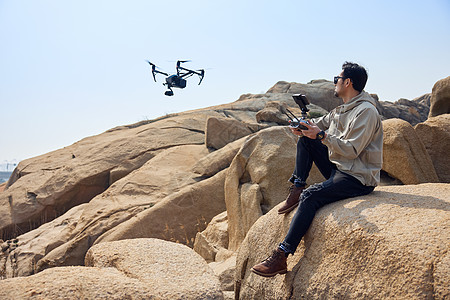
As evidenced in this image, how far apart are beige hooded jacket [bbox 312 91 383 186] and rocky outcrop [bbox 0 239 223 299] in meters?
1.88

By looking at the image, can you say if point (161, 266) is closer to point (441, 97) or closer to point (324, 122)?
point (324, 122)

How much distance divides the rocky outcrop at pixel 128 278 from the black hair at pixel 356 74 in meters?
2.61

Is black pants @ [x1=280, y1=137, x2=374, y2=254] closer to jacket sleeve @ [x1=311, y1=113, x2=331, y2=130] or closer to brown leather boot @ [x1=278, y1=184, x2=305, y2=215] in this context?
brown leather boot @ [x1=278, y1=184, x2=305, y2=215]

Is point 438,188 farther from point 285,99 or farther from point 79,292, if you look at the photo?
point 285,99

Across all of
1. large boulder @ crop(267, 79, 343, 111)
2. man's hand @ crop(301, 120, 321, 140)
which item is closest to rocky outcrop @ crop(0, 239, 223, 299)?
man's hand @ crop(301, 120, 321, 140)

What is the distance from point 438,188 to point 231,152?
309 inches

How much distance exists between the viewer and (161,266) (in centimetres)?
470

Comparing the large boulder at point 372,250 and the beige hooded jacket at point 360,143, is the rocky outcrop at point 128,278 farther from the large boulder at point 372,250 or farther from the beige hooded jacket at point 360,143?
the beige hooded jacket at point 360,143

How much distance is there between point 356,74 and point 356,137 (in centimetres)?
78

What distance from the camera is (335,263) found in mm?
4012

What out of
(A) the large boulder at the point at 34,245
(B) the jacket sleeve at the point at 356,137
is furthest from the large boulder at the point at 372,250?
(A) the large boulder at the point at 34,245

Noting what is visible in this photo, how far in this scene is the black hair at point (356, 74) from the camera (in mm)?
4594

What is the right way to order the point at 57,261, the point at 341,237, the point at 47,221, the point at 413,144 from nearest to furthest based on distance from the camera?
1. the point at 341,237
2. the point at 413,144
3. the point at 57,261
4. the point at 47,221

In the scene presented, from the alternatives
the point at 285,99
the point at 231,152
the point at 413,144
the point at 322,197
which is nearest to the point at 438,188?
the point at 322,197
